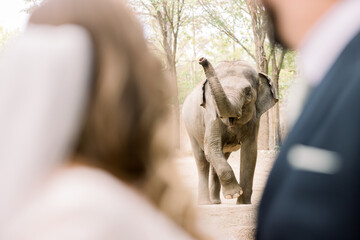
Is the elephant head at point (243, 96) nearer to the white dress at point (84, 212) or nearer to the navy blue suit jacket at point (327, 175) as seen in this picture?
the white dress at point (84, 212)

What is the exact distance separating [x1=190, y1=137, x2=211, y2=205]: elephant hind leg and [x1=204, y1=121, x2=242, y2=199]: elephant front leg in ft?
4.27

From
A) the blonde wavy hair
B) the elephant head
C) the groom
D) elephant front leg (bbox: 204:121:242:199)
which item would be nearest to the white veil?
the blonde wavy hair

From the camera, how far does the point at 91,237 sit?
127 cm

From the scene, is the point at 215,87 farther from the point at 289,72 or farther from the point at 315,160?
the point at 289,72

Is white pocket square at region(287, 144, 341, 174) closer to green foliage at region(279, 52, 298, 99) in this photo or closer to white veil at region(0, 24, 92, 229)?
white veil at region(0, 24, 92, 229)

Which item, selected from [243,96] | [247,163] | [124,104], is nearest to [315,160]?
[124,104]

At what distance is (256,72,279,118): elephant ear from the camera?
30.8 feet

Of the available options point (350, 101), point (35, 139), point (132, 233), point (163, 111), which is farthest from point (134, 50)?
point (350, 101)

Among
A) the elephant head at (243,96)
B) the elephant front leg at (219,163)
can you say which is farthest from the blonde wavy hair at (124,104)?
the elephant front leg at (219,163)

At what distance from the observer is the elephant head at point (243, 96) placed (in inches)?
314

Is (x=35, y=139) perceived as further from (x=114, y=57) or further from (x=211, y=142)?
(x=211, y=142)

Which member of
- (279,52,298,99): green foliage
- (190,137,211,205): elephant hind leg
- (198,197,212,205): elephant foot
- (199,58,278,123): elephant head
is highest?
(279,52,298,99): green foliage

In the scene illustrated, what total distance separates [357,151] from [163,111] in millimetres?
558

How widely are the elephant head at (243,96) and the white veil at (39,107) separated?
648cm
